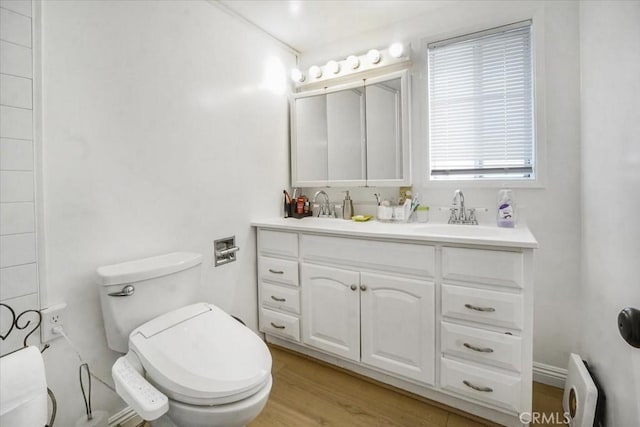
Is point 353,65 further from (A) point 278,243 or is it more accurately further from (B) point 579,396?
(B) point 579,396

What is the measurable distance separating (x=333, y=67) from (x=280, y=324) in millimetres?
1874

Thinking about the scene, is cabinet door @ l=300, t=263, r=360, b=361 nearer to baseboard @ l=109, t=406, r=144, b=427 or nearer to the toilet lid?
the toilet lid

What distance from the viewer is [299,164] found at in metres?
2.43

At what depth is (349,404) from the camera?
158cm

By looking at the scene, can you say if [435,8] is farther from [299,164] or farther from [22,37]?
Answer: [22,37]

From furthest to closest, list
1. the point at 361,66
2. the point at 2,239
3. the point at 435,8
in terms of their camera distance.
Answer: the point at 361,66 < the point at 435,8 < the point at 2,239

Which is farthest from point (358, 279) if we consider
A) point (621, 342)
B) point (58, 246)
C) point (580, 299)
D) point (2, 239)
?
point (2, 239)

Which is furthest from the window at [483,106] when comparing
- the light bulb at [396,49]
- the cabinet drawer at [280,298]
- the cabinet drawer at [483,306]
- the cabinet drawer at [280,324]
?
the cabinet drawer at [280,324]

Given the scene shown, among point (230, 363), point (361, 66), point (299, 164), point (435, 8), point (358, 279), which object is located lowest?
point (230, 363)

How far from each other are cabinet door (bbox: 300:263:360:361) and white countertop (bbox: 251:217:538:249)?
0.24m

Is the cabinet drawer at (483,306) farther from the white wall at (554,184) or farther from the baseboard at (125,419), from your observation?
the baseboard at (125,419)

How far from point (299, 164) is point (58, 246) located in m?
1.60

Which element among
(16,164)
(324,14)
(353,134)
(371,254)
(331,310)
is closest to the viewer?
(16,164)

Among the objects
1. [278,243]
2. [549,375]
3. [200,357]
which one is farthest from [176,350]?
[549,375]
